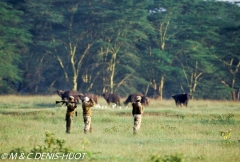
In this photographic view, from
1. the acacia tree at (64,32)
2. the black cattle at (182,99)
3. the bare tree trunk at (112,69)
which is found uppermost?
the acacia tree at (64,32)

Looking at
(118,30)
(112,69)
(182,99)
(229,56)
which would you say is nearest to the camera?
(182,99)

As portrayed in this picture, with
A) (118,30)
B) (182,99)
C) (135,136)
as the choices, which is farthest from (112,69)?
(135,136)

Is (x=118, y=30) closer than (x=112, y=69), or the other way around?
(x=112, y=69)

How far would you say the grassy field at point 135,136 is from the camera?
620 inches

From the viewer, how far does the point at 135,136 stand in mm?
20781

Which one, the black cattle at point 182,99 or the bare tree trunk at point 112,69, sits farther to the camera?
the bare tree trunk at point 112,69

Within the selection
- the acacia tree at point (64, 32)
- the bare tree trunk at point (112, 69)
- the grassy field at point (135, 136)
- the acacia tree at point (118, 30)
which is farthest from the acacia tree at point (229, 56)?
the grassy field at point (135, 136)

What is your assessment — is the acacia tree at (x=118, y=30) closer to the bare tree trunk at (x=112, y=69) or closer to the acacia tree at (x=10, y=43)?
the bare tree trunk at (x=112, y=69)

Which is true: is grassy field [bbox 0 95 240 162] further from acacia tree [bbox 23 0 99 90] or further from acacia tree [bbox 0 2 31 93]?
acacia tree [bbox 23 0 99 90]

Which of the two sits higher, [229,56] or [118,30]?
[118,30]

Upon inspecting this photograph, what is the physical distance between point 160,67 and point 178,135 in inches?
1232

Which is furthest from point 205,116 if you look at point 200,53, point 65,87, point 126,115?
point 65,87

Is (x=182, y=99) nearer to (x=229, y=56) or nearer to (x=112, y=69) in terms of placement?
(x=229, y=56)

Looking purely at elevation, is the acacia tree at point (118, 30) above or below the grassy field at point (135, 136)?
above
